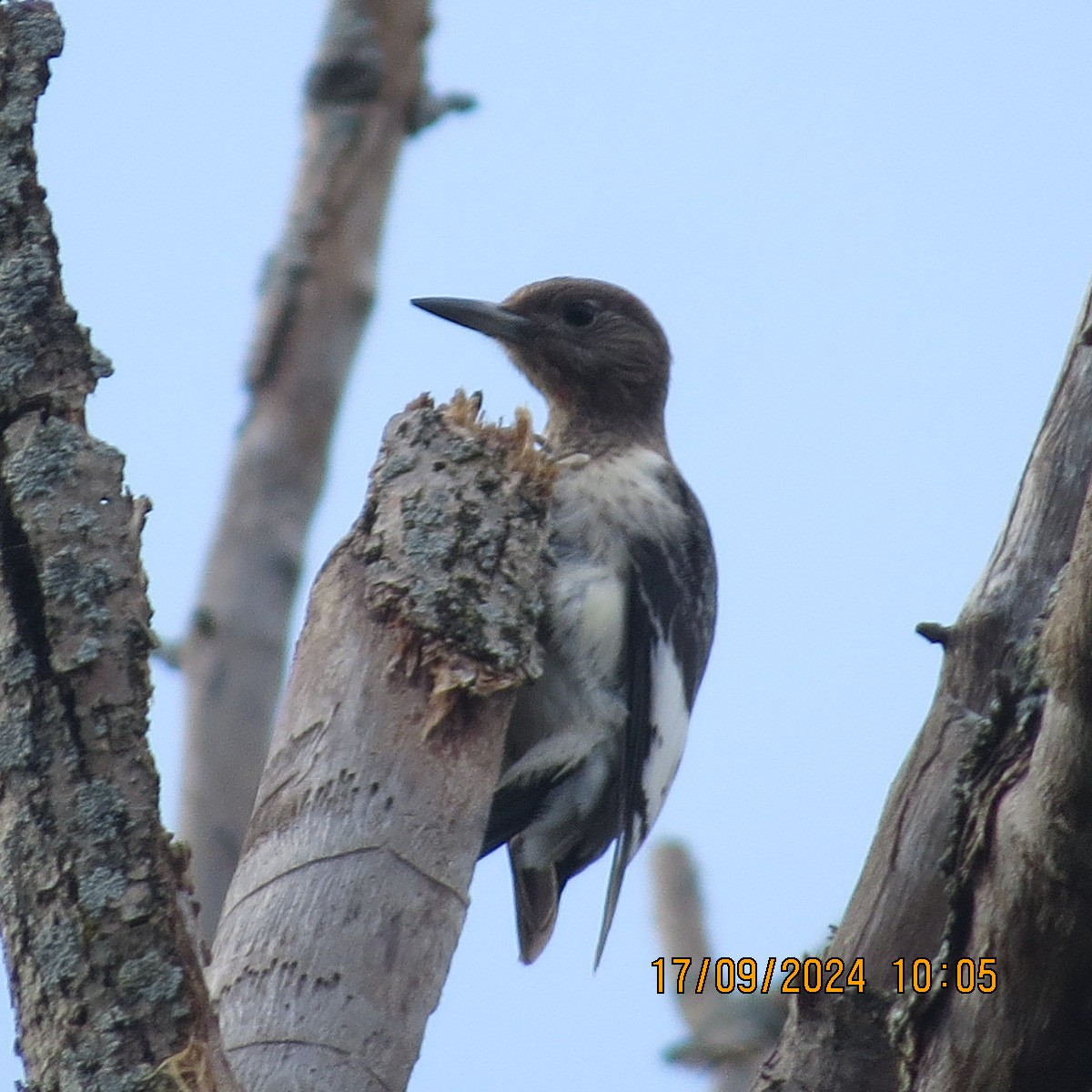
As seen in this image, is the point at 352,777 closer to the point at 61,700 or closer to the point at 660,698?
the point at 61,700

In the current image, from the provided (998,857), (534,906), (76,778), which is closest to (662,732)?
(534,906)

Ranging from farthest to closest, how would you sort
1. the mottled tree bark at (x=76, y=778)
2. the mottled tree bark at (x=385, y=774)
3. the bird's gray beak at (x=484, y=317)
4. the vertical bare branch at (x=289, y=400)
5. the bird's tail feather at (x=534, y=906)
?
the vertical bare branch at (x=289, y=400), the bird's gray beak at (x=484, y=317), the bird's tail feather at (x=534, y=906), the mottled tree bark at (x=385, y=774), the mottled tree bark at (x=76, y=778)

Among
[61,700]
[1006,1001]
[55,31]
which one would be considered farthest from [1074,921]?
[55,31]

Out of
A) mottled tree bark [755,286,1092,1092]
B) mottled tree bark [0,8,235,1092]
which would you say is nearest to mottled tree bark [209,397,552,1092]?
mottled tree bark [0,8,235,1092]

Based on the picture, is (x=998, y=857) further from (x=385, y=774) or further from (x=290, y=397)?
(x=290, y=397)

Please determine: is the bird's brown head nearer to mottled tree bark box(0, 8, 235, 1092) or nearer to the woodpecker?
the woodpecker

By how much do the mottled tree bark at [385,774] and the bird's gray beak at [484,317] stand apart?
4.80 feet

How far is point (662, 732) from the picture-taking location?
443cm

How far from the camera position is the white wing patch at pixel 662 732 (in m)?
4.37

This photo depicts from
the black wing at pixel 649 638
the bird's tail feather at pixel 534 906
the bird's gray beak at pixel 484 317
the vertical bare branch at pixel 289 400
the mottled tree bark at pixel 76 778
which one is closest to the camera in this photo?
the mottled tree bark at pixel 76 778

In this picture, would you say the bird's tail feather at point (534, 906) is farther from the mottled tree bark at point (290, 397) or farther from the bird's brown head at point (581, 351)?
the mottled tree bark at point (290, 397)

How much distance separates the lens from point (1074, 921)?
2.42 meters
